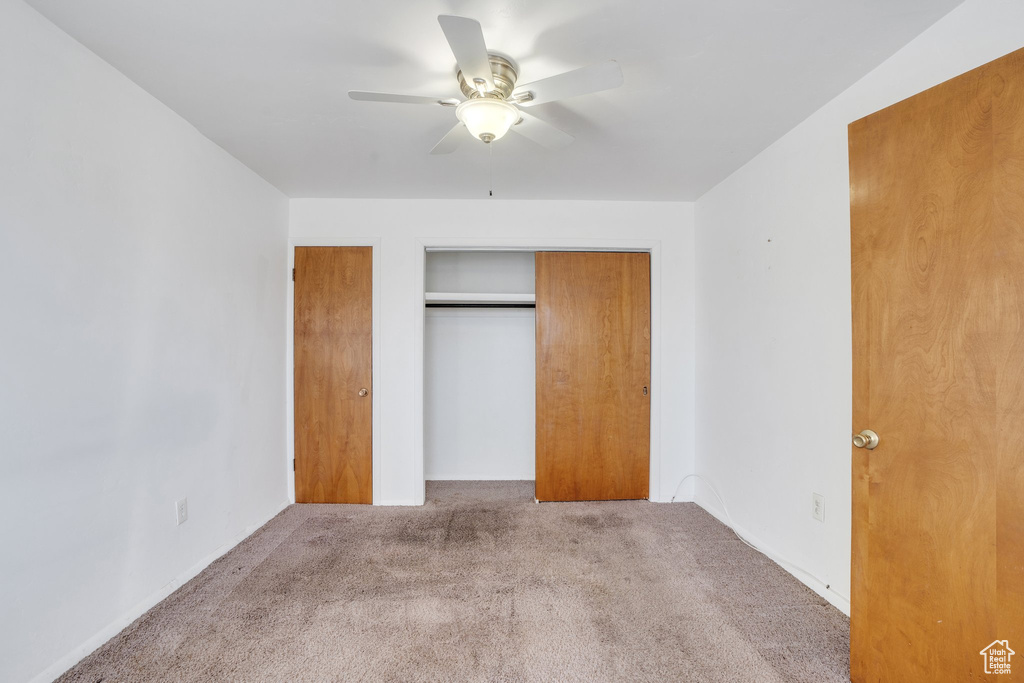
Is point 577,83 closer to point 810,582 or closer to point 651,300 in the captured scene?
point 651,300

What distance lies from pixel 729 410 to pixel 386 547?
2.36 meters

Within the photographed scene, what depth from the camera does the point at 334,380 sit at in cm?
331

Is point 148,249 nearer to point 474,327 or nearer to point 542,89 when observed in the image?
point 542,89

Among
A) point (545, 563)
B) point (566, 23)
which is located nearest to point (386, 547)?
point (545, 563)

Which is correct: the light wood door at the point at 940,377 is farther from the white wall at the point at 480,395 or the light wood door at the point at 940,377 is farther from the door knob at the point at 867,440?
the white wall at the point at 480,395

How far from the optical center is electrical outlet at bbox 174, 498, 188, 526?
7.06 feet

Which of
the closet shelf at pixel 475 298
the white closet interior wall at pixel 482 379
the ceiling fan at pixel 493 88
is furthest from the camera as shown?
the white closet interior wall at pixel 482 379

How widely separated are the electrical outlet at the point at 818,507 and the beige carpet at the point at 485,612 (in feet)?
1.22

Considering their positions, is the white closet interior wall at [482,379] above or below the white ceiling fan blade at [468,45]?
below

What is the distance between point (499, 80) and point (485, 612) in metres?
2.27

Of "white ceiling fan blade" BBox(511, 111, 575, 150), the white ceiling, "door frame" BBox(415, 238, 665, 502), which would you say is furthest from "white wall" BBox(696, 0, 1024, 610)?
"white ceiling fan blade" BBox(511, 111, 575, 150)

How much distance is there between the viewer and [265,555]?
8.24ft

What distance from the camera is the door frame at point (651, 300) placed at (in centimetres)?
336
